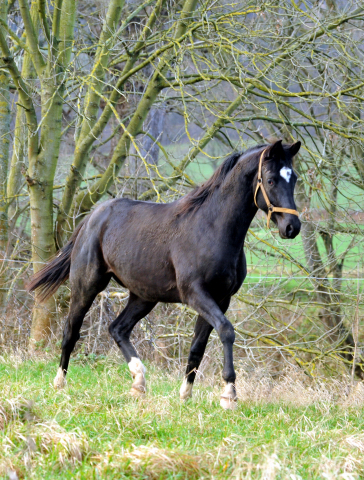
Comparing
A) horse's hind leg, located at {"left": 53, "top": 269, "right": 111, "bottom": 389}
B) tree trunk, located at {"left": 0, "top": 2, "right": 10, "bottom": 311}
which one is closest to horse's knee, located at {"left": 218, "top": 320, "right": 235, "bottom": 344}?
horse's hind leg, located at {"left": 53, "top": 269, "right": 111, "bottom": 389}

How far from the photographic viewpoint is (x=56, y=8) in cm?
818

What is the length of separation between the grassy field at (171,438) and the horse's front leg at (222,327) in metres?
0.13

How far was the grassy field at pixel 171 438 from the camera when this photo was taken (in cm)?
283

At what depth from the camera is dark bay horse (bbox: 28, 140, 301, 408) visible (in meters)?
4.73

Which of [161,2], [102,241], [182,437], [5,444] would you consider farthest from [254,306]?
[5,444]

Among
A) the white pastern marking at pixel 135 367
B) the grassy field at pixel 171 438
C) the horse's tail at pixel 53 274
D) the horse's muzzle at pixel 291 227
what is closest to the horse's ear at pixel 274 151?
the horse's muzzle at pixel 291 227

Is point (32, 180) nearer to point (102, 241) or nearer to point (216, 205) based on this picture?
point (102, 241)

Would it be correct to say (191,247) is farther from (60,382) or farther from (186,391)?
(60,382)

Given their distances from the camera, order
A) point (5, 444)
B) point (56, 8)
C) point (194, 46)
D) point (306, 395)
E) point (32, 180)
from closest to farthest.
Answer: point (5, 444) → point (306, 395) → point (194, 46) → point (56, 8) → point (32, 180)

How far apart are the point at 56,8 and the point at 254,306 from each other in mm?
5055

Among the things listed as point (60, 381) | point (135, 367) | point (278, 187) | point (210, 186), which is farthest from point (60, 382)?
point (278, 187)

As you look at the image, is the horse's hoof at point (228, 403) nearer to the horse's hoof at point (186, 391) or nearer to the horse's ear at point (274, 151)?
the horse's hoof at point (186, 391)

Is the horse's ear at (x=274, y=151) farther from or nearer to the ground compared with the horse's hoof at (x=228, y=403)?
farther from the ground

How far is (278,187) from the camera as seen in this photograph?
470cm
